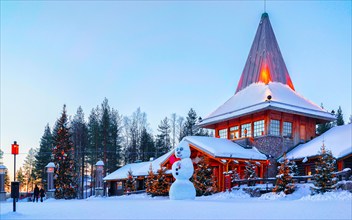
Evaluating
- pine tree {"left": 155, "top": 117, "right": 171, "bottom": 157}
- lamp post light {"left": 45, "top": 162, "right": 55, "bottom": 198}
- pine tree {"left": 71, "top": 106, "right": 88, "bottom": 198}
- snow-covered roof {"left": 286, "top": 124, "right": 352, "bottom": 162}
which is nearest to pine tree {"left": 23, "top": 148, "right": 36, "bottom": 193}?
pine tree {"left": 71, "top": 106, "right": 88, "bottom": 198}

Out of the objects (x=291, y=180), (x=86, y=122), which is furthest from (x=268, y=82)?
(x=86, y=122)

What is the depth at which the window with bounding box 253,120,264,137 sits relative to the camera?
27891 mm

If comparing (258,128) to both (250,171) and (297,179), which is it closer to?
(250,171)

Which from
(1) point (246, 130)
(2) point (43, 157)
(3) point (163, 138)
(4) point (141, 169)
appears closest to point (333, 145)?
(1) point (246, 130)

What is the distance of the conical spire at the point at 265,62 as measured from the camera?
3181cm

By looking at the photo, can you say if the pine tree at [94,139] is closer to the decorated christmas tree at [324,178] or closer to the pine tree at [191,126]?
the pine tree at [191,126]

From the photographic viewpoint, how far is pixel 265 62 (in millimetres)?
32031

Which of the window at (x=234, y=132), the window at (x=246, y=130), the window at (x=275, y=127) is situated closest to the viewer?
the window at (x=275, y=127)

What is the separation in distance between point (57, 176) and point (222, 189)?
18.0 metres

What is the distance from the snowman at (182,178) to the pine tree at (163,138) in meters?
34.4

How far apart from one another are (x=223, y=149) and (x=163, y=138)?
31314 mm

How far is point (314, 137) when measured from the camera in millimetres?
29922

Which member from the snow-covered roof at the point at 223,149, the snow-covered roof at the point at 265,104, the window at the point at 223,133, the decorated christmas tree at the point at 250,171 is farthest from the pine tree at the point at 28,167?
the decorated christmas tree at the point at 250,171

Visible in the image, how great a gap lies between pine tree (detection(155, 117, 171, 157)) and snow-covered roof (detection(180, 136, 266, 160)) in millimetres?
27322
